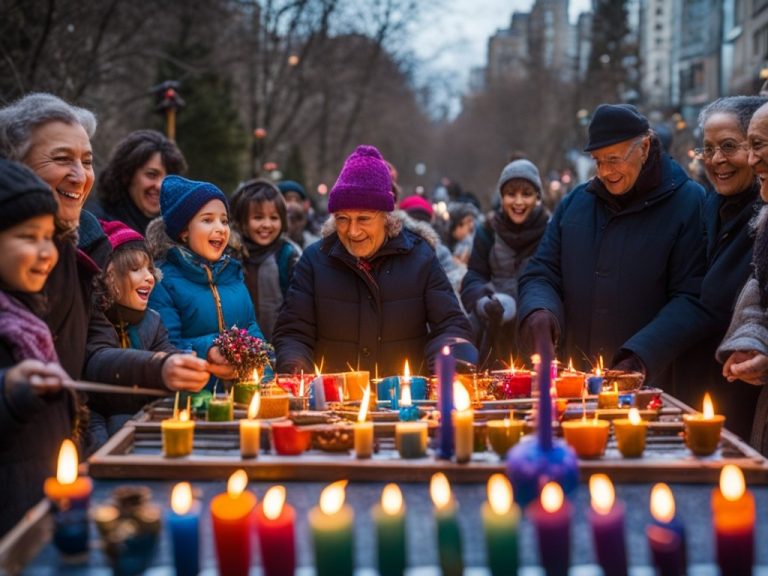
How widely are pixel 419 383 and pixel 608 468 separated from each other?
1.11m

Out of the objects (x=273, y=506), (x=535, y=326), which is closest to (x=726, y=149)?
(x=535, y=326)

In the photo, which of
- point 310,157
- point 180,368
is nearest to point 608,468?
point 180,368

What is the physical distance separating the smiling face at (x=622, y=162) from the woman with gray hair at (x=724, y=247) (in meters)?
0.29

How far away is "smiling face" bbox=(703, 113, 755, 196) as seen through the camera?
14.1ft

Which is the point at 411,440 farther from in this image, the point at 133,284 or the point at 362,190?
the point at 133,284

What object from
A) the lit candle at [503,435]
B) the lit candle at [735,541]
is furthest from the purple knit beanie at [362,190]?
the lit candle at [735,541]

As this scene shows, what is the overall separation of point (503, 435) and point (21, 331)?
1404 mm

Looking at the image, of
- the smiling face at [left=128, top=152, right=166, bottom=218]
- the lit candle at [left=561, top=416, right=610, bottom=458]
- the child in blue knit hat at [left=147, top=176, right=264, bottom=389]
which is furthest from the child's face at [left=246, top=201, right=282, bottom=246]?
the lit candle at [left=561, top=416, right=610, bottom=458]

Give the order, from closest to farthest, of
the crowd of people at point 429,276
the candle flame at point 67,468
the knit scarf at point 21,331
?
the candle flame at point 67,468, the knit scarf at point 21,331, the crowd of people at point 429,276

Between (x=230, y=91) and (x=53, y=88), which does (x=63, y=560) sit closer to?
(x=53, y=88)

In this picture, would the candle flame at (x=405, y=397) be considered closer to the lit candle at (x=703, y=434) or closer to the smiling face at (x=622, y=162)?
the lit candle at (x=703, y=434)

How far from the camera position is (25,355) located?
2.75 m

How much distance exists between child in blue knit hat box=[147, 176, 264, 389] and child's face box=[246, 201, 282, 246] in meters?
1.59

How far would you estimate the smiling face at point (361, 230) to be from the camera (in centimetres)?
438
